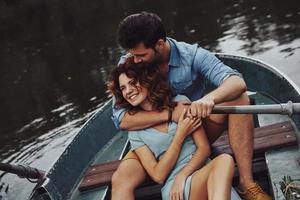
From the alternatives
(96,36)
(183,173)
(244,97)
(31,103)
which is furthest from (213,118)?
(96,36)

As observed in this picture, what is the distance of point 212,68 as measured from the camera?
3.65 metres

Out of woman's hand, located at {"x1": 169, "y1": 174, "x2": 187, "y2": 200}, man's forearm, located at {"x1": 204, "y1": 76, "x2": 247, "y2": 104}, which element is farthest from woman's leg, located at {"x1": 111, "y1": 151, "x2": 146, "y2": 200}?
man's forearm, located at {"x1": 204, "y1": 76, "x2": 247, "y2": 104}

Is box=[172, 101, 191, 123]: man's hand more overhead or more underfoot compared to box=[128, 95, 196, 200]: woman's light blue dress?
more overhead

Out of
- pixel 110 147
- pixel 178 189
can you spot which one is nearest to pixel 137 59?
pixel 178 189

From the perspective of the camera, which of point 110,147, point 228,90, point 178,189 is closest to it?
point 178,189

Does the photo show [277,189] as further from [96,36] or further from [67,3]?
[67,3]

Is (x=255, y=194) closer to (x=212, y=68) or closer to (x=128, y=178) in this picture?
(x=128, y=178)

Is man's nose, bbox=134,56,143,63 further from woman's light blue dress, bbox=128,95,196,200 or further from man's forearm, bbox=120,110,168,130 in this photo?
woman's light blue dress, bbox=128,95,196,200

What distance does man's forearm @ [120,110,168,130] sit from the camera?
11.3ft

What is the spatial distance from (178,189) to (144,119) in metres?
0.65

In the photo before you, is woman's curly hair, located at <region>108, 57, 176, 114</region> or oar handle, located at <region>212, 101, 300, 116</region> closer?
oar handle, located at <region>212, 101, 300, 116</region>

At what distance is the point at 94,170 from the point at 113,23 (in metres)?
15.3

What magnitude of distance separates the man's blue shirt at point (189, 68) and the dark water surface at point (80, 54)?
4004mm

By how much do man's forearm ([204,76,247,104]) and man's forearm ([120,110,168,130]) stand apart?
405mm
